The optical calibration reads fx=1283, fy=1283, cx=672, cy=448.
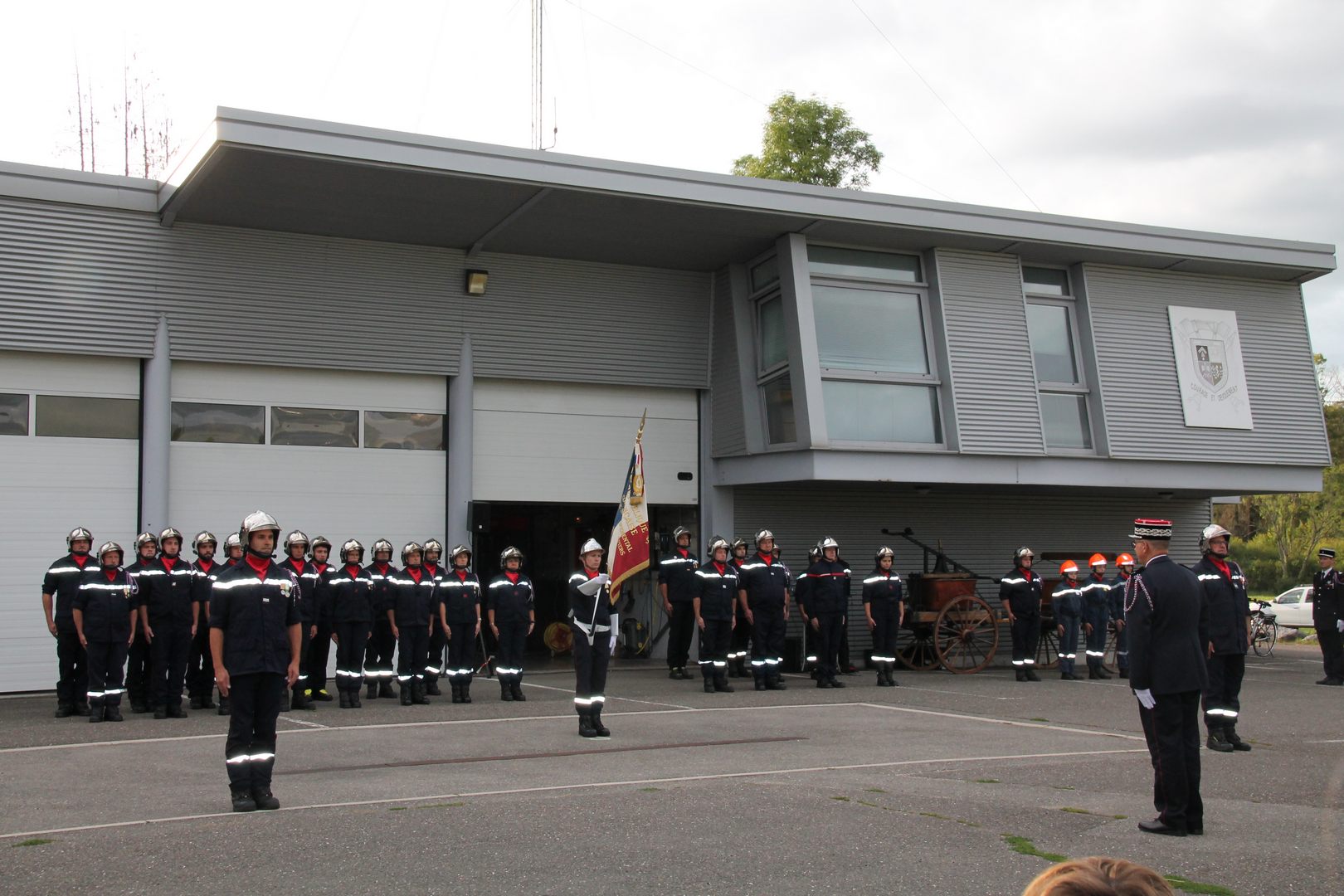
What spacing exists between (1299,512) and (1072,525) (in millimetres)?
39583

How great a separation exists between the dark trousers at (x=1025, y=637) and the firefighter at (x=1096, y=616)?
882mm

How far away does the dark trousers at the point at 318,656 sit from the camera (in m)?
14.4

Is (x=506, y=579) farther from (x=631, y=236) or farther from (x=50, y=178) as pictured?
(x=50, y=178)

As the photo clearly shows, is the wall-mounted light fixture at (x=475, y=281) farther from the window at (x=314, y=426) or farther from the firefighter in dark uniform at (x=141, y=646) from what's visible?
the firefighter in dark uniform at (x=141, y=646)

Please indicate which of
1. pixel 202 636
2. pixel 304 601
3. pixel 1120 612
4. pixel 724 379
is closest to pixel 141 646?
pixel 202 636

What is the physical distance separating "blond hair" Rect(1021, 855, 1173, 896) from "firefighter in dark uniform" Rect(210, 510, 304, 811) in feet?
22.0

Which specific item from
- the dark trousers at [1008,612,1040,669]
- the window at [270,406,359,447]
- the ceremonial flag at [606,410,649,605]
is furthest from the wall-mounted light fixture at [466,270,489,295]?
the dark trousers at [1008,612,1040,669]

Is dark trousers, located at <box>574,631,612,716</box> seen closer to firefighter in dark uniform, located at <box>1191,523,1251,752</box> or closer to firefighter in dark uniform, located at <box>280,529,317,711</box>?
firefighter in dark uniform, located at <box>280,529,317,711</box>

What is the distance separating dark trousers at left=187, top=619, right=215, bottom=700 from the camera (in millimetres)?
13875

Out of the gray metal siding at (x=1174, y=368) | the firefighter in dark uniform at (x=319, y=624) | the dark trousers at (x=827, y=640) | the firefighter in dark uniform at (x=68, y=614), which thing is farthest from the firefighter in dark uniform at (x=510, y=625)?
the gray metal siding at (x=1174, y=368)

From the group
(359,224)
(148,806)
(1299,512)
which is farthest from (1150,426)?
(1299,512)

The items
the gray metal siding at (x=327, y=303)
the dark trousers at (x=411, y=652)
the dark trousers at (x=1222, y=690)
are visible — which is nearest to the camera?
the dark trousers at (x=1222, y=690)

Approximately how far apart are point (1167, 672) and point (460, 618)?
916 cm

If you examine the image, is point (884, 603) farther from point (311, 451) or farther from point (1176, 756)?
point (1176, 756)
